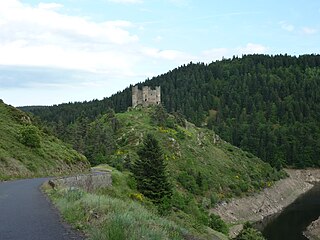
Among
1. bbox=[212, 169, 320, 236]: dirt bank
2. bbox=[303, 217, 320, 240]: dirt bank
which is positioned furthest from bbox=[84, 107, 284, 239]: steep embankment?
bbox=[303, 217, 320, 240]: dirt bank

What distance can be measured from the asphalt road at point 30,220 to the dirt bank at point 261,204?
57027 mm

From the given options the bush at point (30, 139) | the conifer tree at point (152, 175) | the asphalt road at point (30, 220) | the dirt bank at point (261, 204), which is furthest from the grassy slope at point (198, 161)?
the asphalt road at point (30, 220)

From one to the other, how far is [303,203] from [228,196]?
24.1 meters

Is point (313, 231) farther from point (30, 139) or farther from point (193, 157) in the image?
point (30, 139)

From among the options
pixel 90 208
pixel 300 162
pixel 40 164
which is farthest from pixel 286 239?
pixel 300 162

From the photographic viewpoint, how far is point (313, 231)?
78438 millimetres

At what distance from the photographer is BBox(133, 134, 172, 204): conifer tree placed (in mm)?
46656

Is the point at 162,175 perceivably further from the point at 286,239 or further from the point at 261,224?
the point at 261,224

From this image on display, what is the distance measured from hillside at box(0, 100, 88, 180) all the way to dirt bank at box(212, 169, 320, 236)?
3466 centimetres

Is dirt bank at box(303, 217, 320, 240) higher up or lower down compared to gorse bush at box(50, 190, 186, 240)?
lower down

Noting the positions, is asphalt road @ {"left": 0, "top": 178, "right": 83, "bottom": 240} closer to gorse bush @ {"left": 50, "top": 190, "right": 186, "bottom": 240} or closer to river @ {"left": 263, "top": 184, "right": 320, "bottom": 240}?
gorse bush @ {"left": 50, "top": 190, "right": 186, "bottom": 240}

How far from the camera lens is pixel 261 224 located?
88.8 metres

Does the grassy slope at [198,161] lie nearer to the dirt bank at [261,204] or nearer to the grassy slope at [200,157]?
the grassy slope at [200,157]

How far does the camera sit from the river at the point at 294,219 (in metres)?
76.8
